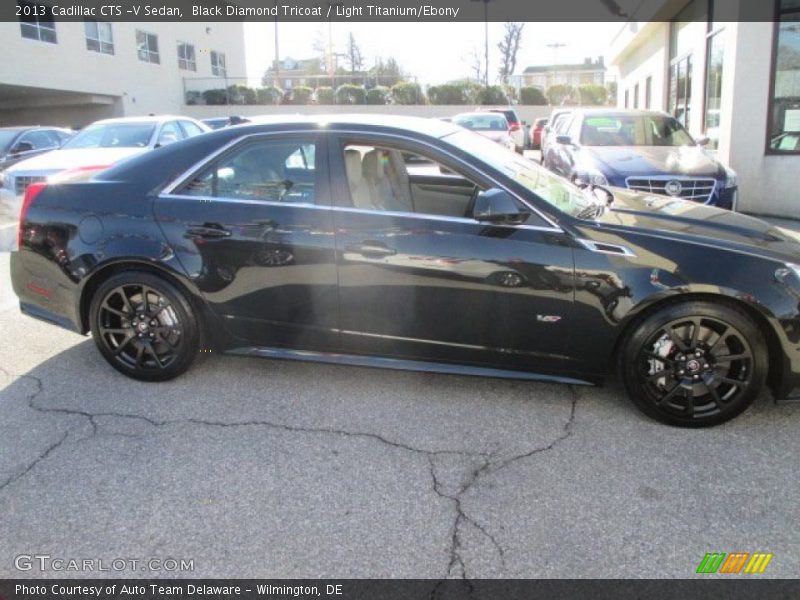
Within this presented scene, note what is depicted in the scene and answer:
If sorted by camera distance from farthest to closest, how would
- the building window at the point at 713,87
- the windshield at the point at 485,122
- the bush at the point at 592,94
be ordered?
the bush at the point at 592,94 → the windshield at the point at 485,122 → the building window at the point at 713,87

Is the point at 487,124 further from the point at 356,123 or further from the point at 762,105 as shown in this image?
the point at 356,123

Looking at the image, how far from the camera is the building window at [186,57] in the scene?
35656 millimetres

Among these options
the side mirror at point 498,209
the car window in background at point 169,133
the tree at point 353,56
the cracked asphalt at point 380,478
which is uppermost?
the tree at point 353,56

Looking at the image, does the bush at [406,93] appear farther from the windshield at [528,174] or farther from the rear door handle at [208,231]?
the rear door handle at [208,231]

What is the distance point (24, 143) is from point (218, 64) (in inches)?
1188

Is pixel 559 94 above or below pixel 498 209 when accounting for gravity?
above

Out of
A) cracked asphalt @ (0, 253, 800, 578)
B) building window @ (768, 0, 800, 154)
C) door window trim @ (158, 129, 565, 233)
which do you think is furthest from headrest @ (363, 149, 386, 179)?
building window @ (768, 0, 800, 154)

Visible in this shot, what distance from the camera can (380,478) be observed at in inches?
120

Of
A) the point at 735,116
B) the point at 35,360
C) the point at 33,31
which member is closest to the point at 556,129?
the point at 735,116

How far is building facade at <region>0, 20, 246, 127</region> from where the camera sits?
2492 centimetres

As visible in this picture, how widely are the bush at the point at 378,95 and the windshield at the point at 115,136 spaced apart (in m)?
27.8

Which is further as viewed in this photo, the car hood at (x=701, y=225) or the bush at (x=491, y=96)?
the bush at (x=491, y=96)

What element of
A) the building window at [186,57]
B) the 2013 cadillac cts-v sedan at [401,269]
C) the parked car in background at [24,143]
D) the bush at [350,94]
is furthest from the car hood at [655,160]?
the building window at [186,57]

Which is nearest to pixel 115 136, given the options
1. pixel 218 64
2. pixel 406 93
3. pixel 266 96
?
pixel 266 96
